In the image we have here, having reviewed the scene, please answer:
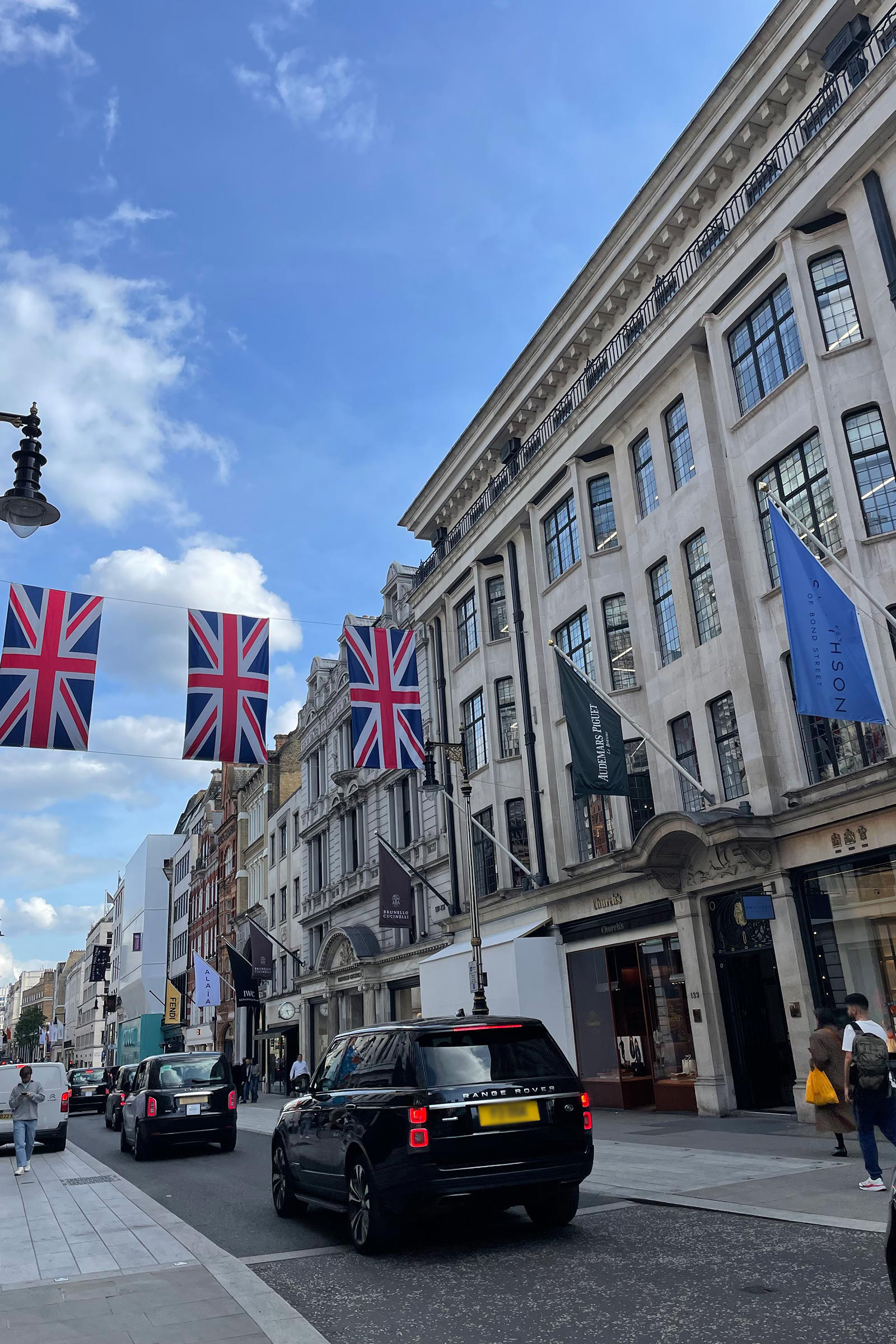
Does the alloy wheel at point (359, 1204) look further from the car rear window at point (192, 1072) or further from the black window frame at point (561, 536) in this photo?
the black window frame at point (561, 536)

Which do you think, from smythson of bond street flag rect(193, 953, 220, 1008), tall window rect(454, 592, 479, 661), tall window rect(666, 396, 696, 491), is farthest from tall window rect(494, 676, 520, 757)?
smythson of bond street flag rect(193, 953, 220, 1008)

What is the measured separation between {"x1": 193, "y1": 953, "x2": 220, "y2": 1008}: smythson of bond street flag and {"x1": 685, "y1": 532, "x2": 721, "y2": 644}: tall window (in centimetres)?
2945

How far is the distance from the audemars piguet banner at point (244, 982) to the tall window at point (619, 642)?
2438 cm

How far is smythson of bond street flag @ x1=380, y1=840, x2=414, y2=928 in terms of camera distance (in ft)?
98.9

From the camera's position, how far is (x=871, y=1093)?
9.51 meters

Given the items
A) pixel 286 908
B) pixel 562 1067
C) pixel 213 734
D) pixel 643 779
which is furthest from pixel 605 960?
pixel 286 908

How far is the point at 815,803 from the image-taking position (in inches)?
647

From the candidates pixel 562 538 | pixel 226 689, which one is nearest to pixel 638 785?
pixel 562 538

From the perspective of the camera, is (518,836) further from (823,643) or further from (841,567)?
(841,567)

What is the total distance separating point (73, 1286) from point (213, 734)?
1012 centimetres

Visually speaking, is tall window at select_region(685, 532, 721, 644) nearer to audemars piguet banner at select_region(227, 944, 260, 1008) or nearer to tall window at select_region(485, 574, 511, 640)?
tall window at select_region(485, 574, 511, 640)

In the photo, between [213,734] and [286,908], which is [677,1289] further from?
[286,908]

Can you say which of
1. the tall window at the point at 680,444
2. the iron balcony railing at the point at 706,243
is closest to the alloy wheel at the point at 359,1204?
the tall window at the point at 680,444

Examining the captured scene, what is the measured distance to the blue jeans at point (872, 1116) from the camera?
9.44 metres
